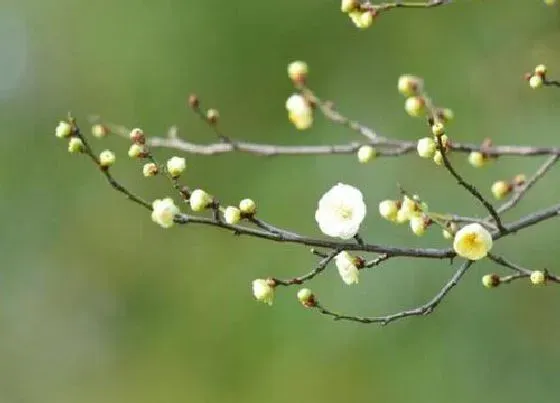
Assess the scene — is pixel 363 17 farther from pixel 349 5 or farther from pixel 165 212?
pixel 165 212

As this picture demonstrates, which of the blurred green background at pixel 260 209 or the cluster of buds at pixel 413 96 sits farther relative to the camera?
the blurred green background at pixel 260 209

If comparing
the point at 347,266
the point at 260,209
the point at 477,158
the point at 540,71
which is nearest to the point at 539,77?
the point at 540,71

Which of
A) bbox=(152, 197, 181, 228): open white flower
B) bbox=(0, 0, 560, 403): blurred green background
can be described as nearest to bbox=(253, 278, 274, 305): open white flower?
bbox=(152, 197, 181, 228): open white flower

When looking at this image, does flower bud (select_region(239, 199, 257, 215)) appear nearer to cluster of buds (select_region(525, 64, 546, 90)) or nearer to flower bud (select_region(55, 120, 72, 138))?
flower bud (select_region(55, 120, 72, 138))

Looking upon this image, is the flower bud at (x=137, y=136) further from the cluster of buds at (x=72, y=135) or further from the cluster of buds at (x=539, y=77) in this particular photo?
the cluster of buds at (x=539, y=77)

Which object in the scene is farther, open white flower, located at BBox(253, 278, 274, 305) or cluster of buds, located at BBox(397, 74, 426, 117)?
cluster of buds, located at BBox(397, 74, 426, 117)

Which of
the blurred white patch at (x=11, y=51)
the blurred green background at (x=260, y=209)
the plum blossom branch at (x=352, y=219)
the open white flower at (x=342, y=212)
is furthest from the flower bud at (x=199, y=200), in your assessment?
the blurred white patch at (x=11, y=51)


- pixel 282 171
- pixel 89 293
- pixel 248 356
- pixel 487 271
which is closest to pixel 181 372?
pixel 248 356
